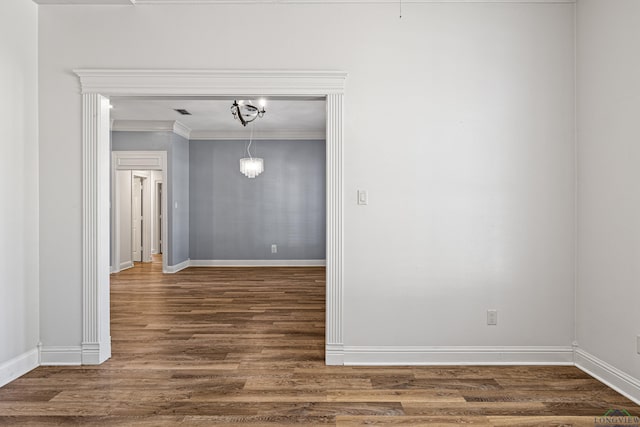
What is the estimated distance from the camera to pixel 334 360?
3.24 meters

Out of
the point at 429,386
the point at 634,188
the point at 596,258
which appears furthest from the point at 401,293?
the point at 634,188

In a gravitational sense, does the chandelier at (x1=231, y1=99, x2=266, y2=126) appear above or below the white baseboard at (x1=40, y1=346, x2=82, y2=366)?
above

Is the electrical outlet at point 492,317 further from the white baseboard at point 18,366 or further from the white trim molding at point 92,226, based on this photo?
the white baseboard at point 18,366

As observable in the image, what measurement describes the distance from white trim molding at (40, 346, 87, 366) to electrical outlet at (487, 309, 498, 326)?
3212mm

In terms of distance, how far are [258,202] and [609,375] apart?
6928 mm

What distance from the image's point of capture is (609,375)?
2857 mm

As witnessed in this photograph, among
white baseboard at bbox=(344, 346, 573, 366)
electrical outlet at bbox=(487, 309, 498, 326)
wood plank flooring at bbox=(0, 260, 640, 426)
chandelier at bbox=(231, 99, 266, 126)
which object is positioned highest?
chandelier at bbox=(231, 99, 266, 126)

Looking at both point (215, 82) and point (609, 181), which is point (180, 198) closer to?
point (215, 82)

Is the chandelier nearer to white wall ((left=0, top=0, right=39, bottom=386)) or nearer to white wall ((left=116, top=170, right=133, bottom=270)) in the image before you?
white wall ((left=0, top=0, right=39, bottom=386))

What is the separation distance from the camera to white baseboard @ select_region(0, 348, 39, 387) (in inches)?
113

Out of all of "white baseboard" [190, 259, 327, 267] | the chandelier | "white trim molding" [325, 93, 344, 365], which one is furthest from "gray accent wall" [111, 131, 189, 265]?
"white trim molding" [325, 93, 344, 365]

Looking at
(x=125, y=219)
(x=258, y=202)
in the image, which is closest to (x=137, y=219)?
(x=125, y=219)

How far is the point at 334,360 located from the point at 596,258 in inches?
82.6

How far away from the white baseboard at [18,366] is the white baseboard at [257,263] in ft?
18.4
